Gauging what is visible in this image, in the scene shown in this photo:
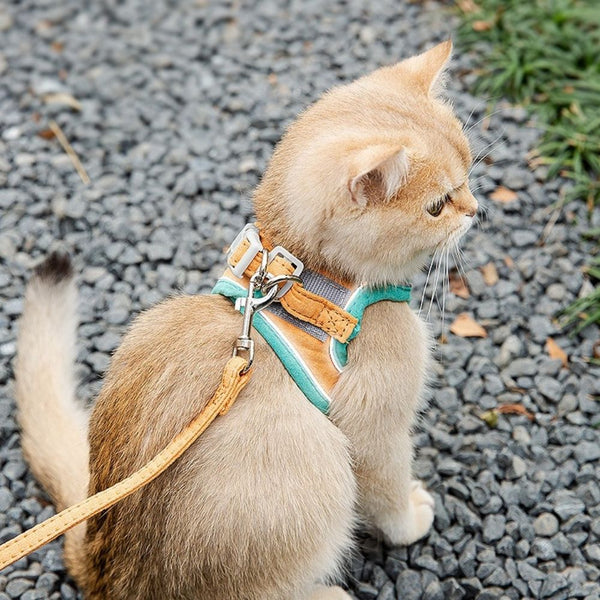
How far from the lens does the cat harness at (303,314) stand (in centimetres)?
230

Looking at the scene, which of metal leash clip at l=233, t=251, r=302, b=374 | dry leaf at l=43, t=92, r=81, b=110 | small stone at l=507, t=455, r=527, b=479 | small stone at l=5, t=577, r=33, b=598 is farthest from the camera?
dry leaf at l=43, t=92, r=81, b=110

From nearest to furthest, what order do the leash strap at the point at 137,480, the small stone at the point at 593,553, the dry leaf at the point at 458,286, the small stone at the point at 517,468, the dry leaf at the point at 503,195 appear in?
the leash strap at the point at 137,480 → the small stone at the point at 593,553 → the small stone at the point at 517,468 → the dry leaf at the point at 458,286 → the dry leaf at the point at 503,195

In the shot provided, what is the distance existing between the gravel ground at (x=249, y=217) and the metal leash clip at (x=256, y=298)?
3.62 ft

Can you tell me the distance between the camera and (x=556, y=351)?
3.44 m

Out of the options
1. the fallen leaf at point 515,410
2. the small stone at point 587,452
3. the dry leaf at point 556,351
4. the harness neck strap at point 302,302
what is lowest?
the small stone at point 587,452

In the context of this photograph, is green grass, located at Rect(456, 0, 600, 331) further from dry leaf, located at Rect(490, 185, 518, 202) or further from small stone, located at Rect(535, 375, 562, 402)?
small stone, located at Rect(535, 375, 562, 402)

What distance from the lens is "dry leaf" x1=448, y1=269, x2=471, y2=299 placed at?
143 inches

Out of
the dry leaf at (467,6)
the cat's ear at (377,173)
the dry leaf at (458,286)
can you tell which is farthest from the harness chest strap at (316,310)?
the dry leaf at (467,6)

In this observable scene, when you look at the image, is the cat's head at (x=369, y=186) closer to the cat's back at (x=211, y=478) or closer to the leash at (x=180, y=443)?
the leash at (x=180, y=443)

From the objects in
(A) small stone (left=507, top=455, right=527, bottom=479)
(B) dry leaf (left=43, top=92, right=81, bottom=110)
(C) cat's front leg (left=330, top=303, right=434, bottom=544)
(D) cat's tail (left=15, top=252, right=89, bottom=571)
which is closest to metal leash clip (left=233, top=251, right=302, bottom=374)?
(C) cat's front leg (left=330, top=303, right=434, bottom=544)

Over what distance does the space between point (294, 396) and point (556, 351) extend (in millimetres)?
1580

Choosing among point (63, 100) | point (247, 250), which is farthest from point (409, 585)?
point (63, 100)

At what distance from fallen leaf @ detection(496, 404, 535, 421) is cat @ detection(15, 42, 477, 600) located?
85 centimetres

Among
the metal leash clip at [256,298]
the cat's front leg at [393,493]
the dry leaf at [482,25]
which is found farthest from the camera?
the dry leaf at [482,25]
